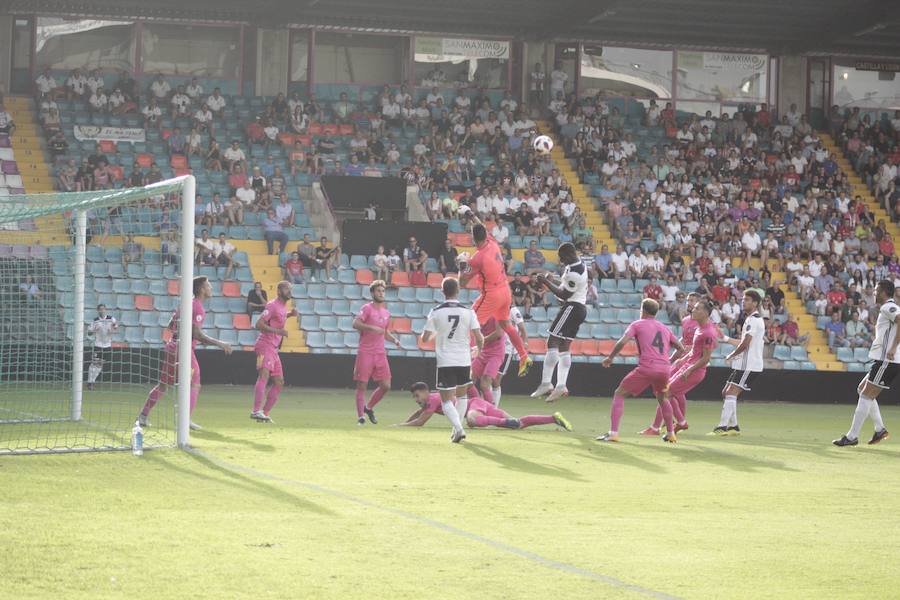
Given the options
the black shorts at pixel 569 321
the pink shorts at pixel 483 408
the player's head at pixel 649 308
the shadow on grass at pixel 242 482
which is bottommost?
the shadow on grass at pixel 242 482

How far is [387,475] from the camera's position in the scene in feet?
37.7

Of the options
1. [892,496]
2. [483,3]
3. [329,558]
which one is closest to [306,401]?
[892,496]

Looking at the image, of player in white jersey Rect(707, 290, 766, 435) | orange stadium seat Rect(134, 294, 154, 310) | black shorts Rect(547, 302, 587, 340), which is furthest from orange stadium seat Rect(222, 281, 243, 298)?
player in white jersey Rect(707, 290, 766, 435)

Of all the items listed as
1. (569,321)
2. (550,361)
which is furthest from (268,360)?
(569,321)

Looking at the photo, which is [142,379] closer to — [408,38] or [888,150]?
[408,38]

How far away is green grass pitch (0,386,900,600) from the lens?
7039 millimetres

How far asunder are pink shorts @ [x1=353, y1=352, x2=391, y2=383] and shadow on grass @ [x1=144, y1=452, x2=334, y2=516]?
4.89 meters

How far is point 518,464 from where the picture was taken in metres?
12.7

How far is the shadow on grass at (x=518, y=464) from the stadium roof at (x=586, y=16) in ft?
72.7

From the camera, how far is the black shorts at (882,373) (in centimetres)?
1523

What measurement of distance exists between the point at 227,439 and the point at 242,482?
3.57 metres

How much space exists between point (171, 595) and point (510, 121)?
29.3 meters

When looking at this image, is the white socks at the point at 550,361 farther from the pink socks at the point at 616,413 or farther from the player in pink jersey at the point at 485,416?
the pink socks at the point at 616,413

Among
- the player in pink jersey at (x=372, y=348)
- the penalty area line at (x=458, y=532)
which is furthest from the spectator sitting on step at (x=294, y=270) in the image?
the penalty area line at (x=458, y=532)
